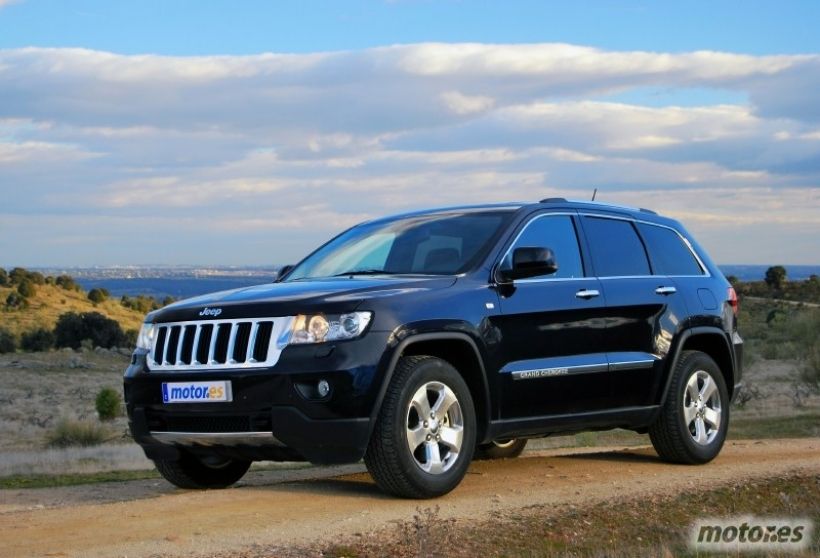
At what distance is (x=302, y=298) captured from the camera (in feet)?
25.0

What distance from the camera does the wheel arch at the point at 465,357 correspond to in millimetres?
7871

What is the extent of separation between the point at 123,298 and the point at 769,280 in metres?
37.9

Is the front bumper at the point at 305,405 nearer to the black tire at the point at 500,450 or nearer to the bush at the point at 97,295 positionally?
the black tire at the point at 500,450

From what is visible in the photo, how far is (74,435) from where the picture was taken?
874 inches

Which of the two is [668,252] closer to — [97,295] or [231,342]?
[231,342]

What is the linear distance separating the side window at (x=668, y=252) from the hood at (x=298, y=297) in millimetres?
2498

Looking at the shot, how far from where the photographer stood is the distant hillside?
60.2 meters

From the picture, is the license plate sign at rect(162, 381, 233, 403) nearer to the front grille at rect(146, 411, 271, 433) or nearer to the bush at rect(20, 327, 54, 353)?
the front grille at rect(146, 411, 271, 433)

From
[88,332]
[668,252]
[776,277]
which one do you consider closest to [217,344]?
[668,252]

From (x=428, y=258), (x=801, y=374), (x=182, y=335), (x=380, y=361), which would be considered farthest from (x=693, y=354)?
(x=801, y=374)

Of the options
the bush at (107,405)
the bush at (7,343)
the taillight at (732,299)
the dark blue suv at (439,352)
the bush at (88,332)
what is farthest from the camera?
the bush at (88,332)

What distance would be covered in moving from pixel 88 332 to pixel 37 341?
6.60 feet

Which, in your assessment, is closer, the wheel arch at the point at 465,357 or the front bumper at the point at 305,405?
the front bumper at the point at 305,405

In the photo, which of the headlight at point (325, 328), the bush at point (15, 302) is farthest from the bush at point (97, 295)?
the headlight at point (325, 328)
